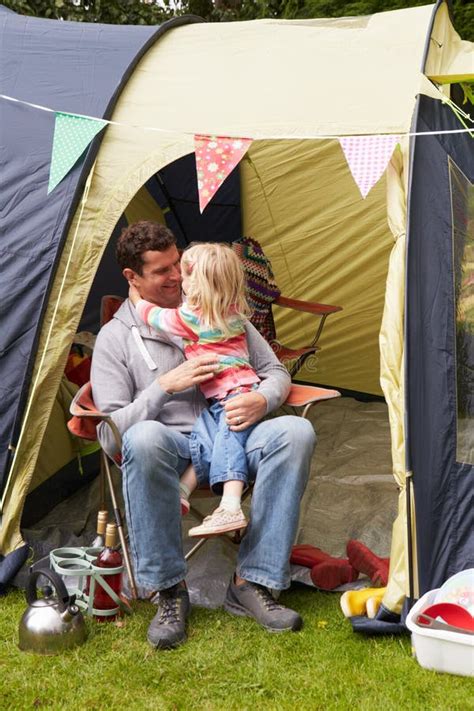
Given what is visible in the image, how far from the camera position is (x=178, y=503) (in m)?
2.67

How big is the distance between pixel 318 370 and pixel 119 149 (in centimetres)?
226

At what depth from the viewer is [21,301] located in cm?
303

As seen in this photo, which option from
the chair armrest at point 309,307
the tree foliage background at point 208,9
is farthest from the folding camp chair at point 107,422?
the tree foliage background at point 208,9

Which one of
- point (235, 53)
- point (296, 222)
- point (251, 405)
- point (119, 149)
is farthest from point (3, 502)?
point (296, 222)

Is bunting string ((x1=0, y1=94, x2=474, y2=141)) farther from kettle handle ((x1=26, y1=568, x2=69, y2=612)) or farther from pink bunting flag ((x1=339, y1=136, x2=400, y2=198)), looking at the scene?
kettle handle ((x1=26, y1=568, x2=69, y2=612))

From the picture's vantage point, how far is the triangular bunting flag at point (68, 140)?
2.98 meters

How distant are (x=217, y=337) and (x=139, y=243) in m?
0.41

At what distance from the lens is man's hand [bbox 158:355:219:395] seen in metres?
2.82

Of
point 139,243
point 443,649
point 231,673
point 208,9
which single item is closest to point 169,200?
point 139,243

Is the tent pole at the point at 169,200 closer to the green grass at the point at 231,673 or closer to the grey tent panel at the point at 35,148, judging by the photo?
the grey tent panel at the point at 35,148

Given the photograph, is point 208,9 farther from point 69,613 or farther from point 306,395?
point 69,613

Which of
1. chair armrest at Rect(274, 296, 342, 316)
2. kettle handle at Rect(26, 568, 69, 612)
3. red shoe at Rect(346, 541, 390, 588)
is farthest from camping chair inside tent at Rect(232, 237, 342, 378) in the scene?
kettle handle at Rect(26, 568, 69, 612)

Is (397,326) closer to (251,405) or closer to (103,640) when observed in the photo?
(251,405)

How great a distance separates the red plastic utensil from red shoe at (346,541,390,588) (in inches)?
13.5
